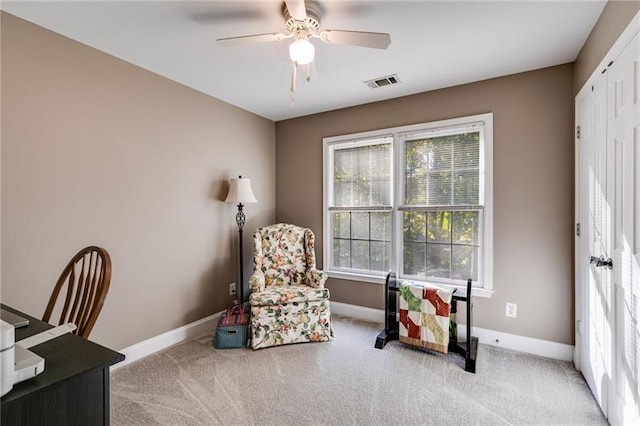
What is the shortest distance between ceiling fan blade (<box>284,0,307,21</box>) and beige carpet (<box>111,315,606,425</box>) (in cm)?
221

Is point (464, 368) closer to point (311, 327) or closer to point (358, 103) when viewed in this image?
point (311, 327)

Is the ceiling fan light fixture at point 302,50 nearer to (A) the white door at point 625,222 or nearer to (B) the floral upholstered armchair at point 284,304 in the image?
(A) the white door at point 625,222

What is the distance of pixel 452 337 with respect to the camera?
101 inches

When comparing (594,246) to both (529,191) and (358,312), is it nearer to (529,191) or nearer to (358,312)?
(529,191)

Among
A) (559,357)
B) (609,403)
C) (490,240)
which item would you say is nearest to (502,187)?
(490,240)

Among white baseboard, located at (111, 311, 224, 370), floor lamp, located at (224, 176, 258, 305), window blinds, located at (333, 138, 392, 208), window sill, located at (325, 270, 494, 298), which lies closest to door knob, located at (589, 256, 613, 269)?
window sill, located at (325, 270, 494, 298)

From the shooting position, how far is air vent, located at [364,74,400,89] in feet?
8.80

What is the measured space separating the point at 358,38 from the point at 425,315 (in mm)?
2096

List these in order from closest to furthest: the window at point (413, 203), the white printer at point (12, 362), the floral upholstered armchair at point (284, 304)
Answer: the white printer at point (12, 362)
the floral upholstered armchair at point (284, 304)
the window at point (413, 203)

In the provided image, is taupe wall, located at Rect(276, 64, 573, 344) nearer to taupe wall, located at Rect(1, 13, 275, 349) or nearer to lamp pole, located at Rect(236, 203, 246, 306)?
lamp pole, located at Rect(236, 203, 246, 306)

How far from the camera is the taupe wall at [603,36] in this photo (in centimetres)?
147

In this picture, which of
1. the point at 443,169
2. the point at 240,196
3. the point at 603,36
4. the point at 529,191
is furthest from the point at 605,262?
the point at 240,196

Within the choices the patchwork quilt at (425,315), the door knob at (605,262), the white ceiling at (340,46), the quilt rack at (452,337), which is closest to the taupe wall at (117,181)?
the white ceiling at (340,46)

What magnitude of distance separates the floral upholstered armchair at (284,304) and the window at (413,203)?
0.60 meters
